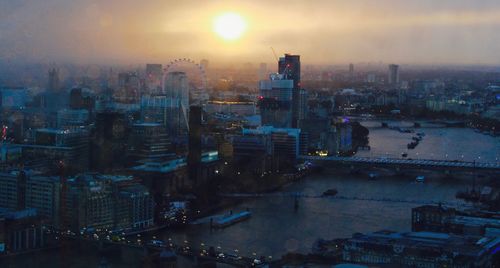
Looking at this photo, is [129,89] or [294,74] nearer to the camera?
[129,89]

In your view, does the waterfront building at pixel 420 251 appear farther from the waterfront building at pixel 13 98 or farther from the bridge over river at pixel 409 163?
the bridge over river at pixel 409 163

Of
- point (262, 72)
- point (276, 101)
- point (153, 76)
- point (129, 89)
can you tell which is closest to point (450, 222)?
point (153, 76)

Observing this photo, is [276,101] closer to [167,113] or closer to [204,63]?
[167,113]

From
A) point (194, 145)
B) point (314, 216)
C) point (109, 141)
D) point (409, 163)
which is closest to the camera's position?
point (314, 216)

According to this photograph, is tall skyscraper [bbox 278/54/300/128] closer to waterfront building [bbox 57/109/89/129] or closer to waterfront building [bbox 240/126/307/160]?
waterfront building [bbox 240/126/307/160]

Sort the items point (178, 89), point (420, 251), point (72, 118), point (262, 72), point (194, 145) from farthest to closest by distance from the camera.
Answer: point (262, 72) → point (178, 89) → point (72, 118) → point (194, 145) → point (420, 251)

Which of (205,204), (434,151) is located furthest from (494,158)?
(205,204)

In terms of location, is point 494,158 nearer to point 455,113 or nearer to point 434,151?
point 434,151

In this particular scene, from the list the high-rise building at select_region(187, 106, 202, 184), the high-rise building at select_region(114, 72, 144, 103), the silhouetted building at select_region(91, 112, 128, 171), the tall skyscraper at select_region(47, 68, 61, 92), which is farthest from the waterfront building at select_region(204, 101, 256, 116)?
the tall skyscraper at select_region(47, 68, 61, 92)
